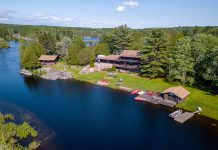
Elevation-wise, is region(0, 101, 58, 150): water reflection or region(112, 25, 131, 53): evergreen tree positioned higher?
region(112, 25, 131, 53): evergreen tree

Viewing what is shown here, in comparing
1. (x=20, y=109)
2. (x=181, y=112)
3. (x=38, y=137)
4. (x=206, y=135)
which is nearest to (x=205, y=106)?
(x=181, y=112)

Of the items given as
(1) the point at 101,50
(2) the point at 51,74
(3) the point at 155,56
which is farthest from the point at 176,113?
(1) the point at 101,50

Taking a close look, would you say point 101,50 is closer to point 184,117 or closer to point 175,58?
point 175,58

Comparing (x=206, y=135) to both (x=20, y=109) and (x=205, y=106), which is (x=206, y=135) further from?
(x=20, y=109)

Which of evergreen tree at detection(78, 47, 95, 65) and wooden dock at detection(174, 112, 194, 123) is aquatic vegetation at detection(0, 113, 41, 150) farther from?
evergreen tree at detection(78, 47, 95, 65)

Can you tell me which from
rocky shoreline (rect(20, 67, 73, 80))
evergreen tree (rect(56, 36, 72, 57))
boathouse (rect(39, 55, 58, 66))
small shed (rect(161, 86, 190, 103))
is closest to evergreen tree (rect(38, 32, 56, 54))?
evergreen tree (rect(56, 36, 72, 57))

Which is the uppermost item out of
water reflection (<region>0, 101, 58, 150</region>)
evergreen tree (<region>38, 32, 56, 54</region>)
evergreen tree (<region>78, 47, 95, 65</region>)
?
evergreen tree (<region>38, 32, 56, 54</region>)

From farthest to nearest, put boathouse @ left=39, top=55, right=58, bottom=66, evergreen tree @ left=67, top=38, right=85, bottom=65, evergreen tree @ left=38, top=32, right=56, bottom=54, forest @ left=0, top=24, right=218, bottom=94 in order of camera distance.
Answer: evergreen tree @ left=38, top=32, right=56, bottom=54 < boathouse @ left=39, top=55, right=58, bottom=66 < evergreen tree @ left=67, top=38, right=85, bottom=65 < forest @ left=0, top=24, right=218, bottom=94
